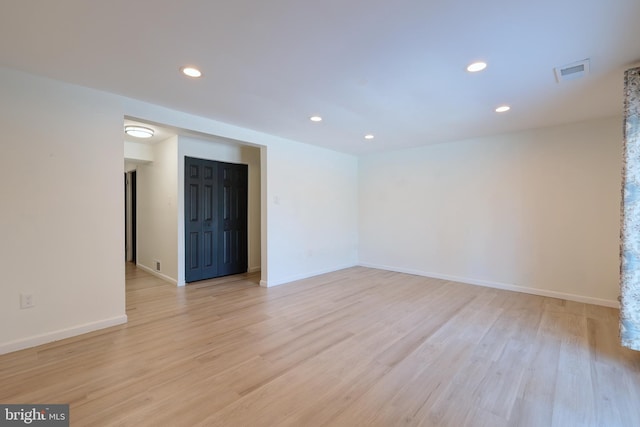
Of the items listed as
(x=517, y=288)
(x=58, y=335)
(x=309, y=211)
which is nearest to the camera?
(x=58, y=335)

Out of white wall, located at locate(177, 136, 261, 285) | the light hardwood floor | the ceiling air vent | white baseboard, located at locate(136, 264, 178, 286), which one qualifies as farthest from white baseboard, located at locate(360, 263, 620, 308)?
white baseboard, located at locate(136, 264, 178, 286)

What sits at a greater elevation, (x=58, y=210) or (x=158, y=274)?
(x=58, y=210)

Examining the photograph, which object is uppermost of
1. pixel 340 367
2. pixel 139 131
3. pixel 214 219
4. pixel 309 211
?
pixel 139 131

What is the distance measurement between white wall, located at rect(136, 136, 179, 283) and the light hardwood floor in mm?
1427

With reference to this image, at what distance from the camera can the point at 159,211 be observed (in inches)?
200

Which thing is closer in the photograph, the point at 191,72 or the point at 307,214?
the point at 191,72

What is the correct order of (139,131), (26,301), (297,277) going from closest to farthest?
1. (26,301)
2. (139,131)
3. (297,277)

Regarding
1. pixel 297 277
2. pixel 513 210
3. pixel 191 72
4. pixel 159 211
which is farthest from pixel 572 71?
pixel 159 211

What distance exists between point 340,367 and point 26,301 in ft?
9.30

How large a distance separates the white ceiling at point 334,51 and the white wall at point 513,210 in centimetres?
77

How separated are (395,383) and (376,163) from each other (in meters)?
4.59

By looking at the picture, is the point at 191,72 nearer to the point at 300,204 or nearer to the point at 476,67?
the point at 476,67

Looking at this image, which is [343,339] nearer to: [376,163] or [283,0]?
[283,0]

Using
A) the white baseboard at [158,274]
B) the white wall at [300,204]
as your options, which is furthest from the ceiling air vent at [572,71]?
the white baseboard at [158,274]
